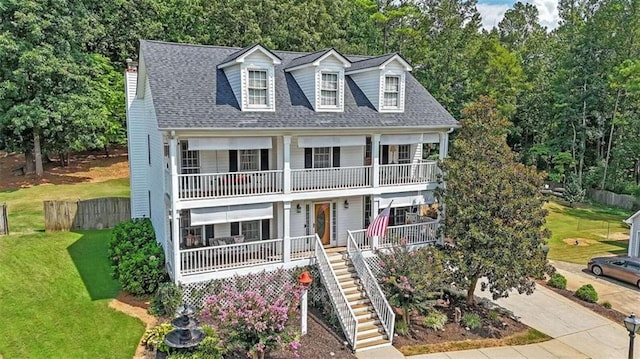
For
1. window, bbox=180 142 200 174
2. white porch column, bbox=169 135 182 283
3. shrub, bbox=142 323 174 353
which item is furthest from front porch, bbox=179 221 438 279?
window, bbox=180 142 200 174

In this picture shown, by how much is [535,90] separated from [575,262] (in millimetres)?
31234

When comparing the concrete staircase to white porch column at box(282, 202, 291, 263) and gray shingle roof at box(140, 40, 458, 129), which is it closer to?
white porch column at box(282, 202, 291, 263)

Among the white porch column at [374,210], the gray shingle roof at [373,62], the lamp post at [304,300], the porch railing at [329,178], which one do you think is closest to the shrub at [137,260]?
the lamp post at [304,300]

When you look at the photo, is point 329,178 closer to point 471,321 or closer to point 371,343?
point 371,343

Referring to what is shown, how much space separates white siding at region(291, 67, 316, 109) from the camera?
61.5ft

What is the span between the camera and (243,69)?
17.1m

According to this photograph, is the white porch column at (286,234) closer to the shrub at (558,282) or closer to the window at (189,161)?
the window at (189,161)

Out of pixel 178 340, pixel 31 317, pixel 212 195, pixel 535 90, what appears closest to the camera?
pixel 178 340

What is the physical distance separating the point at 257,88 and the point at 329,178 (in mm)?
4700

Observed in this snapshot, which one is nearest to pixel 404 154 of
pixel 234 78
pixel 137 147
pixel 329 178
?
pixel 329 178

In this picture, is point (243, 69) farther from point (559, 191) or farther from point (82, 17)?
point (559, 191)

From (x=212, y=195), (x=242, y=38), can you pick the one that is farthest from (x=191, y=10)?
(x=212, y=195)

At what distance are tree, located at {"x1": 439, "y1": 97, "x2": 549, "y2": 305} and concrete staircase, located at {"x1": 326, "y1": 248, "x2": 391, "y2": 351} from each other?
12.2 ft

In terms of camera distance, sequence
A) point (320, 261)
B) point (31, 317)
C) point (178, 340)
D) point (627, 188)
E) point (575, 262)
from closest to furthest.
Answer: point (178, 340) → point (31, 317) → point (320, 261) → point (575, 262) → point (627, 188)
